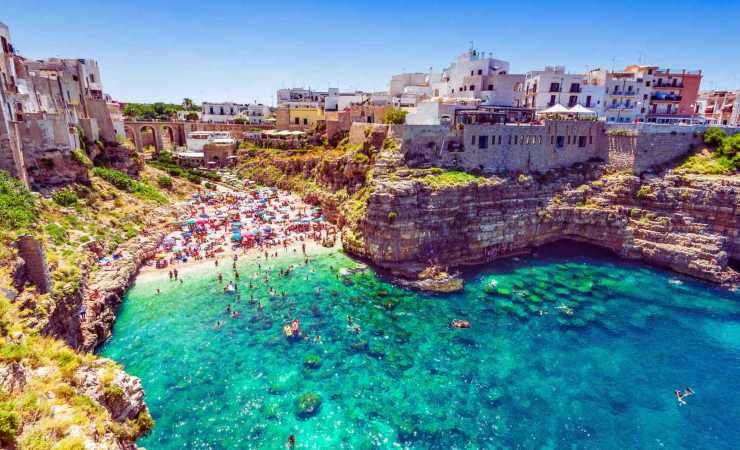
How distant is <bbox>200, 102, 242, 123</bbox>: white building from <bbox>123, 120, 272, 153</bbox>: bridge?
5457 mm

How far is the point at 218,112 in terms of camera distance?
8531cm

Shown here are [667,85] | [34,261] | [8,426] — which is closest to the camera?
[8,426]

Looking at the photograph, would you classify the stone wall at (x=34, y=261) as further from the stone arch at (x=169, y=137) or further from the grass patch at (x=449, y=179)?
the stone arch at (x=169, y=137)

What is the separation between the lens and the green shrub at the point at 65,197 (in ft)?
104

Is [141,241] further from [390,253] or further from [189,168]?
[189,168]

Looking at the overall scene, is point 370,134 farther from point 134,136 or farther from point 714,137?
point 134,136

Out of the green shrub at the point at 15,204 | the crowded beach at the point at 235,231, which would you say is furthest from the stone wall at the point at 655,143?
the green shrub at the point at 15,204

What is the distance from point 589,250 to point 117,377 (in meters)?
42.2

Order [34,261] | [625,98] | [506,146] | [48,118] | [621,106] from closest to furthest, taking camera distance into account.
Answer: [34,261]
[48,118]
[506,146]
[625,98]
[621,106]

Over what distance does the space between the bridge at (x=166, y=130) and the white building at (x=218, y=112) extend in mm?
5457

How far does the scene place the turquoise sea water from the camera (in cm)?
1839

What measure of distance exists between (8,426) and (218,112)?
8780cm

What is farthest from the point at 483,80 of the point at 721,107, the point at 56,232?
the point at 56,232

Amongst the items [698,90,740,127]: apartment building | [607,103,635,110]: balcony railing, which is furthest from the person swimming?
[698,90,740,127]: apartment building
